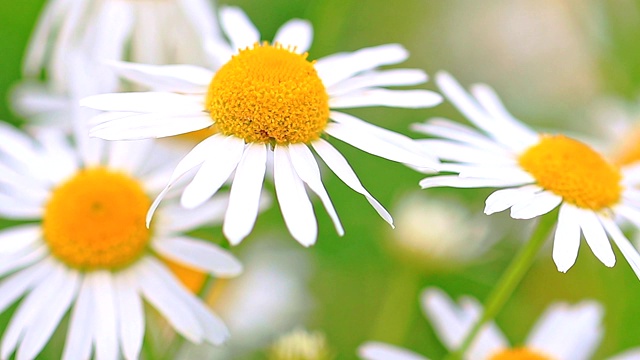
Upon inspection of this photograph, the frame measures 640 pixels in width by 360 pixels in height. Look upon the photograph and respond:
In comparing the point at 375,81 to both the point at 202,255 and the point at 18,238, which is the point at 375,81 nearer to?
the point at 202,255

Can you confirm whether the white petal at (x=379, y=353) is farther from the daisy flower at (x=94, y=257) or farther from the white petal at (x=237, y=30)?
the white petal at (x=237, y=30)

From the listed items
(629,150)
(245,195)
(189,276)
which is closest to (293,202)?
(245,195)

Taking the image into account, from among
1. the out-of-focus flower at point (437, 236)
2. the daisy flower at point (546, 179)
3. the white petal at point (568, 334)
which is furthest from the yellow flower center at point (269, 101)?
the out-of-focus flower at point (437, 236)

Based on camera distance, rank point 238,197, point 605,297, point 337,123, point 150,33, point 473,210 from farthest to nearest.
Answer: point 473,210, point 605,297, point 150,33, point 337,123, point 238,197

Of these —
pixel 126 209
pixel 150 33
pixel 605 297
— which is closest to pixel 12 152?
pixel 126 209

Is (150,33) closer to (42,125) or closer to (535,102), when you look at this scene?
(42,125)

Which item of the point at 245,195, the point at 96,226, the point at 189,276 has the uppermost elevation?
the point at 245,195

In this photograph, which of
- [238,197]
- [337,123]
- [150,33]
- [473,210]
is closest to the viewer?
[238,197]

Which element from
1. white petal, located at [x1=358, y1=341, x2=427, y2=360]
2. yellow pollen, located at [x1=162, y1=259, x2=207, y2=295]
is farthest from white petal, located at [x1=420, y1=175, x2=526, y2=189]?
yellow pollen, located at [x1=162, y1=259, x2=207, y2=295]
